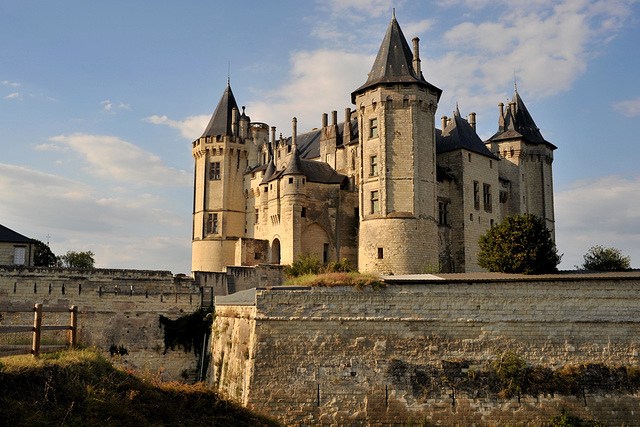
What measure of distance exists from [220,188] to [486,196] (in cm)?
1879

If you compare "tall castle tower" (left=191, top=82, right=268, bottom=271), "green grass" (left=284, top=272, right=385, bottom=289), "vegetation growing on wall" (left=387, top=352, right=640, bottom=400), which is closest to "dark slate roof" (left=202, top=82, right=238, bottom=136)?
"tall castle tower" (left=191, top=82, right=268, bottom=271)

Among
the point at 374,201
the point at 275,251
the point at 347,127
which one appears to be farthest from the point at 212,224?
the point at 374,201

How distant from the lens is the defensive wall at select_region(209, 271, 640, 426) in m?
15.9

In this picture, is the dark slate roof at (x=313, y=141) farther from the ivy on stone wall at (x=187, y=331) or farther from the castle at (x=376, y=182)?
the ivy on stone wall at (x=187, y=331)

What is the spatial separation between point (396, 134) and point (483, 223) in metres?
10.1

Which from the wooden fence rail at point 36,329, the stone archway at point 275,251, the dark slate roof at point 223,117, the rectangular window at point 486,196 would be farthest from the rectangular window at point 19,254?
the rectangular window at point 486,196

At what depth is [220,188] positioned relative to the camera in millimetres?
43656

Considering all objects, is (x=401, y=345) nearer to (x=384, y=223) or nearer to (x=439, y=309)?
(x=439, y=309)

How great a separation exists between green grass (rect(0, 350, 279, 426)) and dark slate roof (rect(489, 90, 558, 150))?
116ft

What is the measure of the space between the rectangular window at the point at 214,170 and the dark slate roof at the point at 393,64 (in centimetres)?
1455

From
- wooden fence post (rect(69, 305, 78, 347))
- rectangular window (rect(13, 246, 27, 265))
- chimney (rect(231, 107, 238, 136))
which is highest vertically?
chimney (rect(231, 107, 238, 136))

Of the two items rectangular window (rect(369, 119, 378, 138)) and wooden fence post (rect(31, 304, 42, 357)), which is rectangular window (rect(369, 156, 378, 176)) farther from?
wooden fence post (rect(31, 304, 42, 357))

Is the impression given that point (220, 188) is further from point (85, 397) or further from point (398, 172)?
point (85, 397)

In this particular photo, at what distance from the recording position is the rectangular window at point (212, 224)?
43.3 metres
